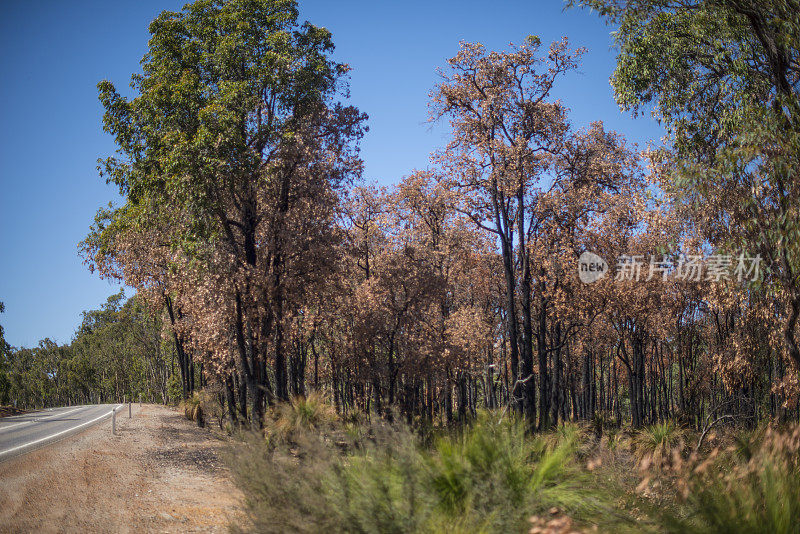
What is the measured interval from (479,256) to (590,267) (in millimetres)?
10724

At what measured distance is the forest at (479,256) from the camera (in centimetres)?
538

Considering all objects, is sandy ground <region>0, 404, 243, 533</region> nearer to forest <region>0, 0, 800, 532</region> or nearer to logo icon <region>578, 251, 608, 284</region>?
forest <region>0, 0, 800, 532</region>

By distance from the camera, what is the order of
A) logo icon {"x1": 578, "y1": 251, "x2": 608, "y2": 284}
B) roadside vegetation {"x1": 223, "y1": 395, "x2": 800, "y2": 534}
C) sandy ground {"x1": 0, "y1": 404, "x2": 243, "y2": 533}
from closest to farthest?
1. roadside vegetation {"x1": 223, "y1": 395, "x2": 800, "y2": 534}
2. sandy ground {"x1": 0, "y1": 404, "x2": 243, "y2": 533}
3. logo icon {"x1": 578, "y1": 251, "x2": 608, "y2": 284}

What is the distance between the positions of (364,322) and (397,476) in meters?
19.4

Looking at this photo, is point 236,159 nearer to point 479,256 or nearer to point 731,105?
point 731,105

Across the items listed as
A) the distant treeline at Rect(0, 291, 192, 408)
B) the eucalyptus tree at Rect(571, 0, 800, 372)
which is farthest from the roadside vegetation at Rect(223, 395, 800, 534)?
the distant treeline at Rect(0, 291, 192, 408)

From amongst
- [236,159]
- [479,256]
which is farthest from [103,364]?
[236,159]

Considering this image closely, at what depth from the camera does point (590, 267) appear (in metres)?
21.9

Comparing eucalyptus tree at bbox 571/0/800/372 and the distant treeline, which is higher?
eucalyptus tree at bbox 571/0/800/372

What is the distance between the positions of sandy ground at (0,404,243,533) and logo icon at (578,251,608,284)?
1527 cm

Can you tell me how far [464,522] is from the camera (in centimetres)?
454

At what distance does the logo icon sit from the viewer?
2153 cm

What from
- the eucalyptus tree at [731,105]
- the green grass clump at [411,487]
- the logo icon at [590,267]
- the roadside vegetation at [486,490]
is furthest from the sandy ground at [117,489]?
the logo icon at [590,267]

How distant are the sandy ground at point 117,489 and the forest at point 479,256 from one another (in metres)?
1.60
